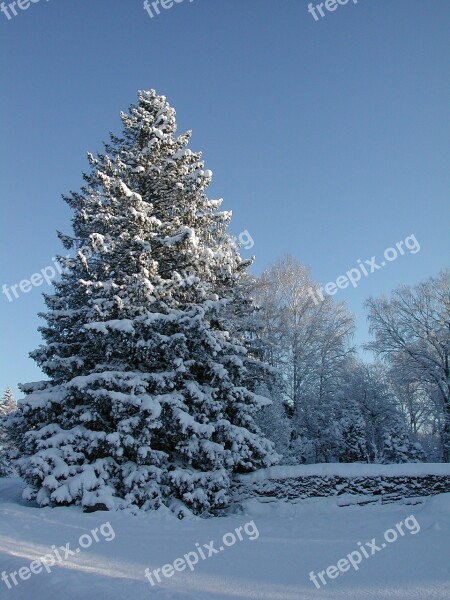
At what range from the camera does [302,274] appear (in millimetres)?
25391

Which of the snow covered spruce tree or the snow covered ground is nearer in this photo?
the snow covered ground

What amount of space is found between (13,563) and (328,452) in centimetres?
2669

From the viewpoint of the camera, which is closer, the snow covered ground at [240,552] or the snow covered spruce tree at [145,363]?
the snow covered ground at [240,552]

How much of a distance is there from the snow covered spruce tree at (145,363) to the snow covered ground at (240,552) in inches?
44.9

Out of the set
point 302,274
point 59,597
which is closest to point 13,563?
point 59,597

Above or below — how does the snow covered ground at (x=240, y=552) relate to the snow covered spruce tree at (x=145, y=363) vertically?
below

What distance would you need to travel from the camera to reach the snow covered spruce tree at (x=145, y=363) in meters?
11.9

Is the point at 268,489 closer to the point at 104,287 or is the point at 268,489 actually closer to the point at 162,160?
the point at 104,287

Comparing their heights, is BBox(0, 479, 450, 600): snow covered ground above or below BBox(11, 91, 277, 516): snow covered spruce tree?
below

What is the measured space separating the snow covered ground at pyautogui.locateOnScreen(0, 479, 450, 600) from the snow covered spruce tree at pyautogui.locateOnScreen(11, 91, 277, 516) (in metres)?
1.14

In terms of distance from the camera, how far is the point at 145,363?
1387 cm

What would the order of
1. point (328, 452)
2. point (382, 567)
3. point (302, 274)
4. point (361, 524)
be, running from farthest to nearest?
point (328, 452)
point (302, 274)
point (361, 524)
point (382, 567)

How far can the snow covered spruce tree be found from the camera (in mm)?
11945

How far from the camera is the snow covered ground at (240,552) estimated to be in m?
5.21
